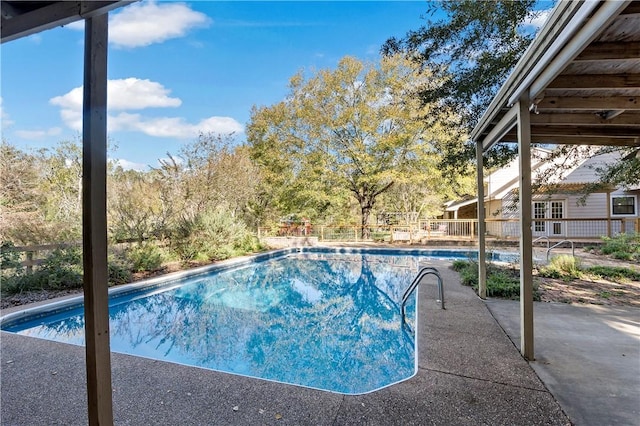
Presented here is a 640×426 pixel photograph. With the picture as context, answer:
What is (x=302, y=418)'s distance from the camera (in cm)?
233

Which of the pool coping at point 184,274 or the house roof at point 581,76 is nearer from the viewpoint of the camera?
the house roof at point 581,76

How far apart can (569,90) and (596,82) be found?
0.21 m

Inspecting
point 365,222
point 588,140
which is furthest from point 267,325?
point 365,222

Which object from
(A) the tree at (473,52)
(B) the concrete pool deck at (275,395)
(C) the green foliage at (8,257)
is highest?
(A) the tree at (473,52)

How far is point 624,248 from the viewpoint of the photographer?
391 inches

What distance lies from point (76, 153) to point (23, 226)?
18.9 feet

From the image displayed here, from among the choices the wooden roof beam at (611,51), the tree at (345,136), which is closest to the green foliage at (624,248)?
the tree at (345,136)

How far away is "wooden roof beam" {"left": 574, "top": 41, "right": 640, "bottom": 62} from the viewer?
2.36 metres

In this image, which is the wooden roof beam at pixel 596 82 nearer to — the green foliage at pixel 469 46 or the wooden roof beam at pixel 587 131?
the wooden roof beam at pixel 587 131

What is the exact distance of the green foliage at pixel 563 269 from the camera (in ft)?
23.6

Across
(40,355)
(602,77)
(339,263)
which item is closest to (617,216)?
(339,263)

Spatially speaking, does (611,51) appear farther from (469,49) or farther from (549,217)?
(549,217)

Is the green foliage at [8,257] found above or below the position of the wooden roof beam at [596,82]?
below

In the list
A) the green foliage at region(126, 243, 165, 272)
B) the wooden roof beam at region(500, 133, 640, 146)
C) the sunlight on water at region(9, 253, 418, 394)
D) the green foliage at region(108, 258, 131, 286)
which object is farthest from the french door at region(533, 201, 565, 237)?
the green foliage at region(108, 258, 131, 286)
